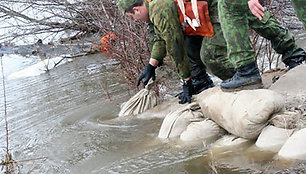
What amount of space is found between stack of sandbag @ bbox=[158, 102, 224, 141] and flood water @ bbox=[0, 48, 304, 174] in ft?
0.32

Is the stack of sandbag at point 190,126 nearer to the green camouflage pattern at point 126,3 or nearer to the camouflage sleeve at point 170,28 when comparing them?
the camouflage sleeve at point 170,28

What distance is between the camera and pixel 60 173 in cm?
323

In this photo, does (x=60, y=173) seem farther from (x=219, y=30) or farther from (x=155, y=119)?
(x=219, y=30)

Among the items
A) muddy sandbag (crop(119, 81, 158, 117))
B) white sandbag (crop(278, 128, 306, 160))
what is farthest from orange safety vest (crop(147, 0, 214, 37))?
white sandbag (crop(278, 128, 306, 160))

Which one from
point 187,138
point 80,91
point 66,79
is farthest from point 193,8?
point 66,79

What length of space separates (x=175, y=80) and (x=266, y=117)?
2567 mm

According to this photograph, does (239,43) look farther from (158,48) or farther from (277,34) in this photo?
(158,48)

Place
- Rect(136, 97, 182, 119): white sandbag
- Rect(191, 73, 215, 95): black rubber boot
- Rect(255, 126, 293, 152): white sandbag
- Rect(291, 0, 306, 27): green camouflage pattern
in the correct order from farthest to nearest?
1. Rect(191, 73, 215, 95): black rubber boot
2. Rect(136, 97, 182, 119): white sandbag
3. Rect(291, 0, 306, 27): green camouflage pattern
4. Rect(255, 126, 293, 152): white sandbag

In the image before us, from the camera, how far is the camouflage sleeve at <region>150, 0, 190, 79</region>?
12.2 ft

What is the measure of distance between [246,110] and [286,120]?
0.26m

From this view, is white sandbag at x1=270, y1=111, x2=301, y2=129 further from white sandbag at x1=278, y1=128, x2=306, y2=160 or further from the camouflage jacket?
the camouflage jacket

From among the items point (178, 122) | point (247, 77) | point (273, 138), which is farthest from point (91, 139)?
point (273, 138)

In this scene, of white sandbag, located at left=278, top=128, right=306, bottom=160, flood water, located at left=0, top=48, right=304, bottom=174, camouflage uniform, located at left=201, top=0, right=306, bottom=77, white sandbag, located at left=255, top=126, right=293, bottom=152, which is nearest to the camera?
white sandbag, located at left=278, top=128, right=306, bottom=160

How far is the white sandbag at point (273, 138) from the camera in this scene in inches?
107
